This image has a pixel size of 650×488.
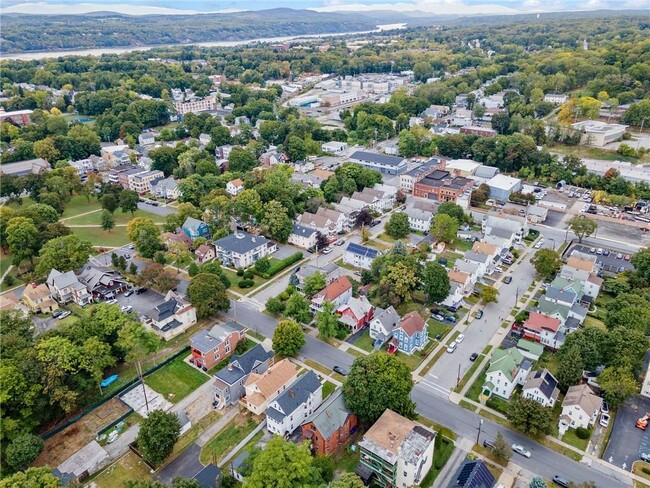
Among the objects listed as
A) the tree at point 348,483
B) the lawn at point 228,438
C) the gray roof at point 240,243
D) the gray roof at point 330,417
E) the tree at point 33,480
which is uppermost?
the tree at point 33,480

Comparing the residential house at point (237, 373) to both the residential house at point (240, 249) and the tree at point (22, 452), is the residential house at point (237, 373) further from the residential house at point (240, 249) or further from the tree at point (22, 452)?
the residential house at point (240, 249)

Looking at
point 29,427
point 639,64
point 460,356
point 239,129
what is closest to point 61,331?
point 29,427

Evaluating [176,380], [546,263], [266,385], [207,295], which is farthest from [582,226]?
[176,380]

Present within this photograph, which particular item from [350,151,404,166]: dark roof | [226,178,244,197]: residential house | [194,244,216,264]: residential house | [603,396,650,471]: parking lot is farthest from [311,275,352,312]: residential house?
[350,151,404,166]: dark roof

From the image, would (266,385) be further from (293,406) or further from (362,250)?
(362,250)

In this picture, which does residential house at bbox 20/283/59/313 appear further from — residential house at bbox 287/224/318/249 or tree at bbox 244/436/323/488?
tree at bbox 244/436/323/488

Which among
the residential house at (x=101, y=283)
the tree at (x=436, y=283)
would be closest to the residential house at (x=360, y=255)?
the tree at (x=436, y=283)

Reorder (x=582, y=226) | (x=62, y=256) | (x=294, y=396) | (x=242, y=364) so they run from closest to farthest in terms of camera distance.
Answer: (x=294, y=396)
(x=242, y=364)
(x=62, y=256)
(x=582, y=226)
